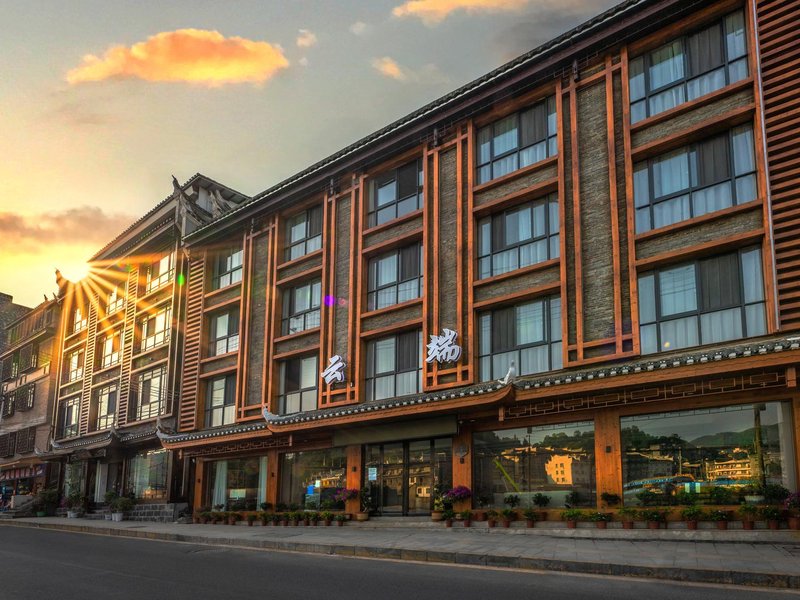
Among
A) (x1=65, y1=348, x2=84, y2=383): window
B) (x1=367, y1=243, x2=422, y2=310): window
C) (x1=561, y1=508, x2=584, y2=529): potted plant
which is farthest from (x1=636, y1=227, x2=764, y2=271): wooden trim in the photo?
(x1=65, y1=348, x2=84, y2=383): window

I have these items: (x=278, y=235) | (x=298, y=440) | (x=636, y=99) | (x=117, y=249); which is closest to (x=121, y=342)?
(x=117, y=249)

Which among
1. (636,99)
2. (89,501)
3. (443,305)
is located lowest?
(89,501)

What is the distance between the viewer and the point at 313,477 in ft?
86.4

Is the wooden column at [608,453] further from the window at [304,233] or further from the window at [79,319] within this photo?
the window at [79,319]

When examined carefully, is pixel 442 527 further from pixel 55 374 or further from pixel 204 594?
pixel 55 374

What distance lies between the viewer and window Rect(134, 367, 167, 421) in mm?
34666

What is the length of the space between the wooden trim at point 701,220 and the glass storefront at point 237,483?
55.6ft

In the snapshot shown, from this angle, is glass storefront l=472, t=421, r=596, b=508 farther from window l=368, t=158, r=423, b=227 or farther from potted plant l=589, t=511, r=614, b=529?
window l=368, t=158, r=423, b=227

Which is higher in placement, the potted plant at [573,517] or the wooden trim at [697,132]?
the wooden trim at [697,132]

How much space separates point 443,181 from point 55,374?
116 ft

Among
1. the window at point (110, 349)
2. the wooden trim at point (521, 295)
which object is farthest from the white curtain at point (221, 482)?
the wooden trim at point (521, 295)

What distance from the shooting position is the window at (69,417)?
4403cm

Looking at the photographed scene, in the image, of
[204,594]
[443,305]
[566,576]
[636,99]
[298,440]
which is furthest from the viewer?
[298,440]

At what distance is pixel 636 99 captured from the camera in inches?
773
